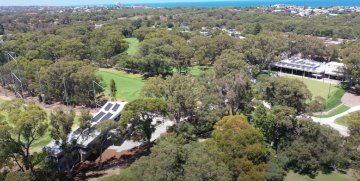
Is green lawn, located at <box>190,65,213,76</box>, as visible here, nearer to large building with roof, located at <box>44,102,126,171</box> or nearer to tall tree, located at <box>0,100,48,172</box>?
large building with roof, located at <box>44,102,126,171</box>

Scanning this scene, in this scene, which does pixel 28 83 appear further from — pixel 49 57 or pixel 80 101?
pixel 49 57

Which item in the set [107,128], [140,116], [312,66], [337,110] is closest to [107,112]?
[140,116]

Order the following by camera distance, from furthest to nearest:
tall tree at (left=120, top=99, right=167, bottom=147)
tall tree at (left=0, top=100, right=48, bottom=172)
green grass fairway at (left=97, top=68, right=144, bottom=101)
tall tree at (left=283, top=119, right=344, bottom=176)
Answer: green grass fairway at (left=97, top=68, right=144, bottom=101) < tall tree at (left=120, top=99, right=167, bottom=147) < tall tree at (left=283, top=119, right=344, bottom=176) < tall tree at (left=0, top=100, right=48, bottom=172)

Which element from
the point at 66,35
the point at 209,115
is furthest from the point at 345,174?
the point at 66,35

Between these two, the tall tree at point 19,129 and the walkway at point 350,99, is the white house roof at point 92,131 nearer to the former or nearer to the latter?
the tall tree at point 19,129

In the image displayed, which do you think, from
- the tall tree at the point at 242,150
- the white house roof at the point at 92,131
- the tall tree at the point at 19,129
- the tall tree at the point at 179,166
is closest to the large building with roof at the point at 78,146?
the white house roof at the point at 92,131

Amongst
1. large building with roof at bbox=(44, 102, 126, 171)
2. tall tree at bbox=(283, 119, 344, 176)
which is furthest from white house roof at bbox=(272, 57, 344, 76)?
large building with roof at bbox=(44, 102, 126, 171)
